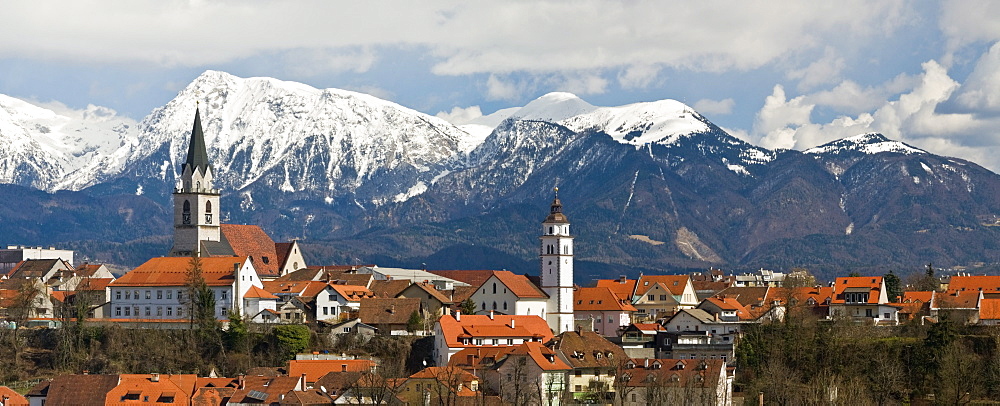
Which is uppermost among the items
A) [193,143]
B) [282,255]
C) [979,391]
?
[193,143]

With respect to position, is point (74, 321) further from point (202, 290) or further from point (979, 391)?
point (979, 391)

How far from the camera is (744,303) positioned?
→ 13812 cm

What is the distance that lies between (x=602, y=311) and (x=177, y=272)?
33.6 metres

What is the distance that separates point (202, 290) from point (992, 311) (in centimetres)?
5689

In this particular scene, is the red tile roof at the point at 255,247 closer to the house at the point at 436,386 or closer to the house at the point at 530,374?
the house at the point at 530,374

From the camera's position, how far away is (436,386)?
9531 cm

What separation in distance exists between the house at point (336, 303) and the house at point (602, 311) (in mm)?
18669

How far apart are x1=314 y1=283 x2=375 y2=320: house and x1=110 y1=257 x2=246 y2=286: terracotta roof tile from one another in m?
6.46

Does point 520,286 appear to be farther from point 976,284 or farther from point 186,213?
point 976,284

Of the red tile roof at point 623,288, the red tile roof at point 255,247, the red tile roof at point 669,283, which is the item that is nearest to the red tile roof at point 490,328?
the red tile roof at point 623,288

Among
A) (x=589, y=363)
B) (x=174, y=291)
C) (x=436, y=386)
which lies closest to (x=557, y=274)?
(x=589, y=363)

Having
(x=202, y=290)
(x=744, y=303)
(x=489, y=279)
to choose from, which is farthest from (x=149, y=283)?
(x=744, y=303)

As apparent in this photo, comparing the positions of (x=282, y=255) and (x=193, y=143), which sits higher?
(x=193, y=143)

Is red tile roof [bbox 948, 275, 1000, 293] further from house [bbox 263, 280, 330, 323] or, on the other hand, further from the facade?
house [bbox 263, 280, 330, 323]
